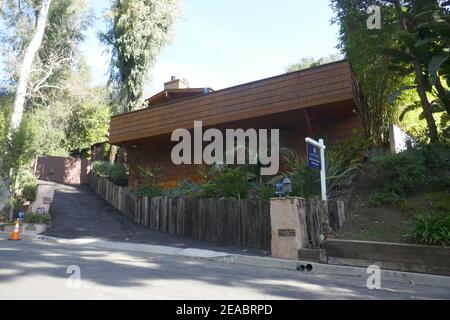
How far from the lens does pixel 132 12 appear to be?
24625mm

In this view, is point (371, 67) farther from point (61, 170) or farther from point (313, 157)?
point (61, 170)

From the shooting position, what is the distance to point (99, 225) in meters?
14.6

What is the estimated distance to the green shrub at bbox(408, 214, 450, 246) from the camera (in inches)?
285

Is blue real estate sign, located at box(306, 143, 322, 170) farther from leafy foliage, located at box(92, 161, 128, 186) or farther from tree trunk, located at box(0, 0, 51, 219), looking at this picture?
leafy foliage, located at box(92, 161, 128, 186)

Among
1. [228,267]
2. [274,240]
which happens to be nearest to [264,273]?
[228,267]

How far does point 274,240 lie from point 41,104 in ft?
75.7

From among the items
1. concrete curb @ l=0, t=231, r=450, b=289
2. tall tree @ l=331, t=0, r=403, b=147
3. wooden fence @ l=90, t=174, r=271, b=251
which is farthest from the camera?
tall tree @ l=331, t=0, r=403, b=147

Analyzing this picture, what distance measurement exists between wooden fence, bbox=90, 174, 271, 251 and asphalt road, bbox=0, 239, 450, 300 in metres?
2.23

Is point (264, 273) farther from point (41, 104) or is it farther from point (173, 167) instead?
point (41, 104)

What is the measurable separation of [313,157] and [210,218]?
13.1ft

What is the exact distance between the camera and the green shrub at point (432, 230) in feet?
23.8

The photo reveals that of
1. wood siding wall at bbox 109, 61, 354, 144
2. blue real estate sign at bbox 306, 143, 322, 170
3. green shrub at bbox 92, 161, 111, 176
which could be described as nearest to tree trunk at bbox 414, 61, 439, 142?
wood siding wall at bbox 109, 61, 354, 144

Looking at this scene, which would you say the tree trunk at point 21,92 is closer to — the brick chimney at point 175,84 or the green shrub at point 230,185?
the brick chimney at point 175,84

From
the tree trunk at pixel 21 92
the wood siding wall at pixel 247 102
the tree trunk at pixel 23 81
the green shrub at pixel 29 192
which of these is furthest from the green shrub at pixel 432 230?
the tree trunk at pixel 23 81
